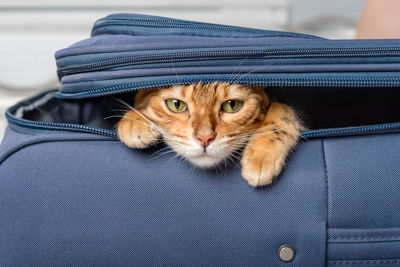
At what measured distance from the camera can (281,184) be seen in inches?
29.3

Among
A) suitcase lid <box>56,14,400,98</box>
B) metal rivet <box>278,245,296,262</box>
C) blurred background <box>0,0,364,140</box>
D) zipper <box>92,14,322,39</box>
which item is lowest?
metal rivet <box>278,245,296,262</box>

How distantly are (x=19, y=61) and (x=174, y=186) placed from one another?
59.0 inches

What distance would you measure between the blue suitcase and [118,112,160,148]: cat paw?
0.06 ft

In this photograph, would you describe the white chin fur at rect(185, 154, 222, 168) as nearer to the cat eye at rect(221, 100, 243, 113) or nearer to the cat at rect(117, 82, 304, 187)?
the cat at rect(117, 82, 304, 187)

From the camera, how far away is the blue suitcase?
0.73 meters

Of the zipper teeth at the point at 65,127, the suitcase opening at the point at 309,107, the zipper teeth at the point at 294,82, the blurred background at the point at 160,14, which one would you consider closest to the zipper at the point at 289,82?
the zipper teeth at the point at 294,82

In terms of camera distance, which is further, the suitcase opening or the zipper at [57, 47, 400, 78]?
the suitcase opening

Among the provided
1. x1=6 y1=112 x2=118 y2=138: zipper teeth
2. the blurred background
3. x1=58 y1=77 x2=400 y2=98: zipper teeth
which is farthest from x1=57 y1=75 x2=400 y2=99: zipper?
the blurred background

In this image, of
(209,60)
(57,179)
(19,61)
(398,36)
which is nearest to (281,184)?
(209,60)

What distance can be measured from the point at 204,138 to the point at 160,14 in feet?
3.81

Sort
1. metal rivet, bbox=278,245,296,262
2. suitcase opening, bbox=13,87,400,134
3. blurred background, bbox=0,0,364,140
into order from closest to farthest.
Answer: metal rivet, bbox=278,245,296,262 → suitcase opening, bbox=13,87,400,134 → blurred background, bbox=0,0,364,140

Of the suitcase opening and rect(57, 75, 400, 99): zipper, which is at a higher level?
the suitcase opening

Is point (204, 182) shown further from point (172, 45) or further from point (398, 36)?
point (398, 36)

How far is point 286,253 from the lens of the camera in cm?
72
